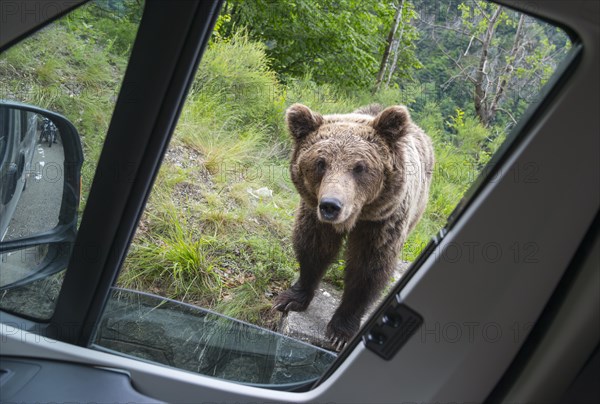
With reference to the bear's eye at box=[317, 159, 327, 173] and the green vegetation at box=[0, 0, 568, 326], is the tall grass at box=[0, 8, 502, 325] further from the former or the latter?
the bear's eye at box=[317, 159, 327, 173]

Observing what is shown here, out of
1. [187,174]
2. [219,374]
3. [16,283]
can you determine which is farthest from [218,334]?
[187,174]

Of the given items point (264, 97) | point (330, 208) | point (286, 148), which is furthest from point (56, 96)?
point (264, 97)

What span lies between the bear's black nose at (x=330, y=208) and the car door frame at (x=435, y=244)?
4.80ft

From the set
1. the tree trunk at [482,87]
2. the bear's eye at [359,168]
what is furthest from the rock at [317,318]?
the tree trunk at [482,87]

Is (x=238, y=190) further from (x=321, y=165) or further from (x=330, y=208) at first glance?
(x=330, y=208)

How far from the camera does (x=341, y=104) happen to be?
3.98 m

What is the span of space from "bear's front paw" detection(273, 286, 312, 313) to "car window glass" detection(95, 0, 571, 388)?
26mm

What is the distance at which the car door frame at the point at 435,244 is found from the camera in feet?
3.22

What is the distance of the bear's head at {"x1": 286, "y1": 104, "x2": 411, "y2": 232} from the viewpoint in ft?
10.1

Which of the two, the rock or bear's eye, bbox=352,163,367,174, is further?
the rock

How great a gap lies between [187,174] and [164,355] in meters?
Result: 2.55

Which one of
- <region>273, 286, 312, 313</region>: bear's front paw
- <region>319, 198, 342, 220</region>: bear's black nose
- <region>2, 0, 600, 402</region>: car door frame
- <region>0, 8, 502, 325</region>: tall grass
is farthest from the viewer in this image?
<region>273, 286, 312, 313</region>: bear's front paw

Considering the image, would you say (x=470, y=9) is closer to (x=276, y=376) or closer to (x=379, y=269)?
(x=276, y=376)

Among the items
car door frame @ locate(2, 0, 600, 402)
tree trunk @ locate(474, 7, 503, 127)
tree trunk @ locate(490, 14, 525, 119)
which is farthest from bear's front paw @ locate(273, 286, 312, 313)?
tree trunk @ locate(490, 14, 525, 119)
